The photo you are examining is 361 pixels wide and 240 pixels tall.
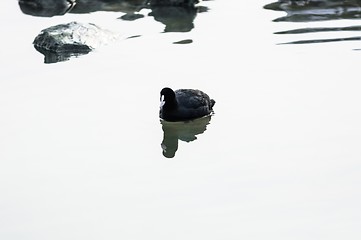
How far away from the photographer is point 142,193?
12.1m

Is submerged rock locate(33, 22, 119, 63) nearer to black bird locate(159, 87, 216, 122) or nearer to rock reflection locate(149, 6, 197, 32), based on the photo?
rock reflection locate(149, 6, 197, 32)

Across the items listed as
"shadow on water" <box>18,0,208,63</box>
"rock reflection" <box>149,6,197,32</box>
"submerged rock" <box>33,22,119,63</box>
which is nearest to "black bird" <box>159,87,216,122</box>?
"submerged rock" <box>33,22,119,63</box>

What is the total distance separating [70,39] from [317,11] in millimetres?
6270

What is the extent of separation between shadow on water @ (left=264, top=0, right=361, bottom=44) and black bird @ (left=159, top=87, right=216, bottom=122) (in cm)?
507

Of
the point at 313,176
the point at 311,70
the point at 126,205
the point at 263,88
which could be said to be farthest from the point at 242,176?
the point at 311,70

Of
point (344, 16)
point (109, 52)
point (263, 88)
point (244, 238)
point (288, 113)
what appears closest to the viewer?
point (244, 238)

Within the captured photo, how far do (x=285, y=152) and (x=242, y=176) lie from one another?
46.9 inches

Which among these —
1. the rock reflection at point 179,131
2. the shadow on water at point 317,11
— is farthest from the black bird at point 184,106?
the shadow on water at point 317,11

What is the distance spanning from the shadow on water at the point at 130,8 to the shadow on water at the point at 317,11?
6.79ft

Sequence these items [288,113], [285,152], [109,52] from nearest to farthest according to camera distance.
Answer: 1. [285,152]
2. [288,113]
3. [109,52]

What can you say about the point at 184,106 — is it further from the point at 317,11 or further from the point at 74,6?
the point at 74,6

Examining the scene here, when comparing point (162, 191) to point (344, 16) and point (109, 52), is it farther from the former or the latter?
point (344, 16)

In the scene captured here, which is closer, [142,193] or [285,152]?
[142,193]

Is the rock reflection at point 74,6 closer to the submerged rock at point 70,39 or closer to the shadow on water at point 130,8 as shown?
the shadow on water at point 130,8
